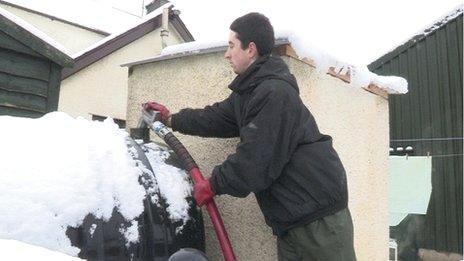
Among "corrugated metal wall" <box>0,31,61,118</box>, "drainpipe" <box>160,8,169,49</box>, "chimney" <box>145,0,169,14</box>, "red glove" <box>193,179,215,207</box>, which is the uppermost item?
"chimney" <box>145,0,169,14</box>

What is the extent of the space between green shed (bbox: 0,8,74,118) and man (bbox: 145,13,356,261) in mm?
4142

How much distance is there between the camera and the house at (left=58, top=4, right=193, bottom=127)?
Answer: 10.6 meters

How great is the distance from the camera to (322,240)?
213cm

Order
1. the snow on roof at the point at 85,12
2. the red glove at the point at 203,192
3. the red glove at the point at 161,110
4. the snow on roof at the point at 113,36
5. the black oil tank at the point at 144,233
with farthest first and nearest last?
the snow on roof at the point at 85,12, the snow on roof at the point at 113,36, the red glove at the point at 161,110, the red glove at the point at 203,192, the black oil tank at the point at 144,233

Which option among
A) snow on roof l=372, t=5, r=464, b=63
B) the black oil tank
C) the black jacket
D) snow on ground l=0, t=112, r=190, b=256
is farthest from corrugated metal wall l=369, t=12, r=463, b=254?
snow on ground l=0, t=112, r=190, b=256

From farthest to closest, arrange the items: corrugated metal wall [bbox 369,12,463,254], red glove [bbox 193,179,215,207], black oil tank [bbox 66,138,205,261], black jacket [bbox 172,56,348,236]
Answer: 1. corrugated metal wall [bbox 369,12,463,254]
2. red glove [bbox 193,179,215,207]
3. black jacket [bbox 172,56,348,236]
4. black oil tank [bbox 66,138,205,261]

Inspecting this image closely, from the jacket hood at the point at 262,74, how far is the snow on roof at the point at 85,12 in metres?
11.1

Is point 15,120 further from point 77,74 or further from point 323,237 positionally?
point 77,74

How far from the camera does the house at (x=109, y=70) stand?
34.8ft

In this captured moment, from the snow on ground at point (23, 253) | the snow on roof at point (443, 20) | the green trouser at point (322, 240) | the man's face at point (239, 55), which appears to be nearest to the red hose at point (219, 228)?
the green trouser at point (322, 240)

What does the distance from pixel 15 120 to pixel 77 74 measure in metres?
9.25

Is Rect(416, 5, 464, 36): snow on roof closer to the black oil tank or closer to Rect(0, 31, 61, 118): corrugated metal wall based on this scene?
Rect(0, 31, 61, 118): corrugated metal wall

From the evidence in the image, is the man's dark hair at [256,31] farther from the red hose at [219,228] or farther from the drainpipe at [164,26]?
the drainpipe at [164,26]

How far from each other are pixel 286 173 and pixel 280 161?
87 mm
